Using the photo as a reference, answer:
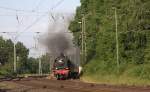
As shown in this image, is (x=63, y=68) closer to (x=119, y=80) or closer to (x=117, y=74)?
(x=117, y=74)

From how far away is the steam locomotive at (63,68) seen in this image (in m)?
58.0

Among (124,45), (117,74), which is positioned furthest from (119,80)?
(124,45)

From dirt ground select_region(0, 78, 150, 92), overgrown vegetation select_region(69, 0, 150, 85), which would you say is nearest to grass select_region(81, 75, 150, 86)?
overgrown vegetation select_region(69, 0, 150, 85)

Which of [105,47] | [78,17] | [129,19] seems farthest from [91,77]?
[78,17]

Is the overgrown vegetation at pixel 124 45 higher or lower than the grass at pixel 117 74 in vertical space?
higher

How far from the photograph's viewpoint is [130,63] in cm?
5225

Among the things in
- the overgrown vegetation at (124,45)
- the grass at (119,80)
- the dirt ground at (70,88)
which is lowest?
the grass at (119,80)

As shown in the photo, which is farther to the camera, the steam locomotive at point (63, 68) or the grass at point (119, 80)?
the steam locomotive at point (63, 68)

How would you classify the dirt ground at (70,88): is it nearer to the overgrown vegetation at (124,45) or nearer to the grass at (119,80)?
the grass at (119,80)

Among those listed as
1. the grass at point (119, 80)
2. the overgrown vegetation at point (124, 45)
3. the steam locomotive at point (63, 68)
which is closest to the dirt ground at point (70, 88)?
the grass at point (119, 80)

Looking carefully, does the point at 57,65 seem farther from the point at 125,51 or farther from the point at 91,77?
the point at 125,51

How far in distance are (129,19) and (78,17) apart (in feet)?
106

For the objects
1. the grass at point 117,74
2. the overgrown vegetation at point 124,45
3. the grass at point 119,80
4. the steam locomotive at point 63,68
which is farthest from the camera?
the steam locomotive at point 63,68

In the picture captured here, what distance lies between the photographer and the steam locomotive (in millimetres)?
58000
